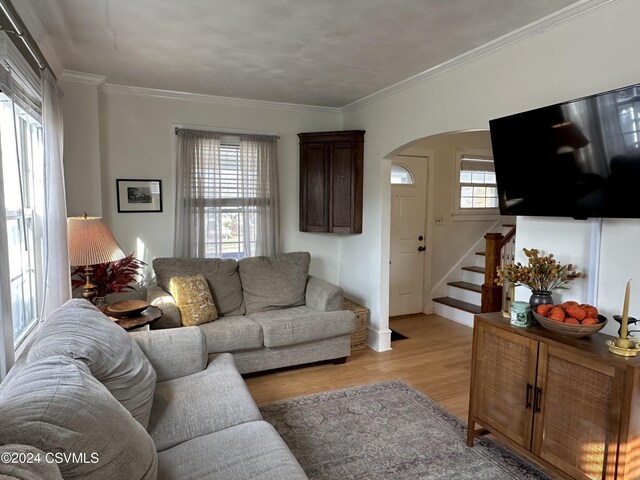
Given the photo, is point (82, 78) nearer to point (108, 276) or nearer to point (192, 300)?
point (108, 276)

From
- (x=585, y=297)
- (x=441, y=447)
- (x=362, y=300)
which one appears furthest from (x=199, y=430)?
(x=362, y=300)

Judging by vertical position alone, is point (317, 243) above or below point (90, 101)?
below

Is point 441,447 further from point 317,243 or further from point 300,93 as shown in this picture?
point 300,93

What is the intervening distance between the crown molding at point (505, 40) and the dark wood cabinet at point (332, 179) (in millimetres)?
671

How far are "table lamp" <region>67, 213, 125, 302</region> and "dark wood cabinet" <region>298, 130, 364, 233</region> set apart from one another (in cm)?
217

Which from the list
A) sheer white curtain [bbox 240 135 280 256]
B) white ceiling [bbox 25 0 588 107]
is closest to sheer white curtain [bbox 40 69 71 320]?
white ceiling [bbox 25 0 588 107]

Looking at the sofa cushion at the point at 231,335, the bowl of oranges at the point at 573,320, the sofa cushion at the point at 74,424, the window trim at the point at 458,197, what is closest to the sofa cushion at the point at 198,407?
the sofa cushion at the point at 74,424

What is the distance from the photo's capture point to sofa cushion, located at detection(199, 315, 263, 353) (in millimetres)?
3211

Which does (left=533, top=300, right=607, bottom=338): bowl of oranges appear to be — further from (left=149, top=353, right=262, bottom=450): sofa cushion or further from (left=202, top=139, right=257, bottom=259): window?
(left=202, top=139, right=257, bottom=259): window

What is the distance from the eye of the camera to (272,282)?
3.98 meters

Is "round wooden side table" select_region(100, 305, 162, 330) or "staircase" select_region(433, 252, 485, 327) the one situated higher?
"round wooden side table" select_region(100, 305, 162, 330)

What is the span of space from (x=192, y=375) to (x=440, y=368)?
91.4 inches

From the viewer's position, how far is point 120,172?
3818mm

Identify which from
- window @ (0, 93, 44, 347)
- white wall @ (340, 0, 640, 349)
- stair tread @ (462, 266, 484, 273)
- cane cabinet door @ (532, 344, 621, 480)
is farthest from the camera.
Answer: stair tread @ (462, 266, 484, 273)
